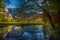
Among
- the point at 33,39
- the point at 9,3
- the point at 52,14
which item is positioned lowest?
the point at 33,39

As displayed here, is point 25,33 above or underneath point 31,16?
underneath

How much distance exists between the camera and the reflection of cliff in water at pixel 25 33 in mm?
2479

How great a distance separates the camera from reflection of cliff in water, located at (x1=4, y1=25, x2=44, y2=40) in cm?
248

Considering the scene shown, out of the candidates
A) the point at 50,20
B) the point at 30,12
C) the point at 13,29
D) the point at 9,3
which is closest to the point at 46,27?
the point at 50,20

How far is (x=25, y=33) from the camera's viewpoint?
249 centimetres

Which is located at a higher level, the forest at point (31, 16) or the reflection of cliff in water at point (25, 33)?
the forest at point (31, 16)

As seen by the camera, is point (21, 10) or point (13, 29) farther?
point (13, 29)

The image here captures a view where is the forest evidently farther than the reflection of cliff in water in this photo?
No

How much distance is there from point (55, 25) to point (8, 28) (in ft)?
2.47

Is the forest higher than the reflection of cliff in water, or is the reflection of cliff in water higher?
the forest

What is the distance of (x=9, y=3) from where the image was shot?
248 cm

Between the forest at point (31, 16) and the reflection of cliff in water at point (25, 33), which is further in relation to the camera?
the reflection of cliff in water at point (25, 33)

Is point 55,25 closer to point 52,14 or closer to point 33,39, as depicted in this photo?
point 52,14

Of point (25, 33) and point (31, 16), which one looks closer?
point (31, 16)
